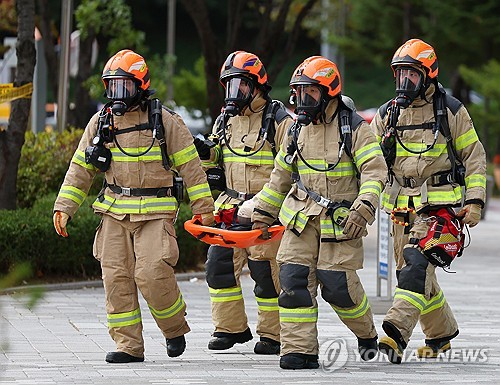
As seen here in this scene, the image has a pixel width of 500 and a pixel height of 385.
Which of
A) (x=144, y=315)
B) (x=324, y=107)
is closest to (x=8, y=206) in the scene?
(x=144, y=315)

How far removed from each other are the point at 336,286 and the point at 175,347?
1.15 meters

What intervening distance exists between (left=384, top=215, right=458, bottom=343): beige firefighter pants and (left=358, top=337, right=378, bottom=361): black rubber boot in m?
0.19

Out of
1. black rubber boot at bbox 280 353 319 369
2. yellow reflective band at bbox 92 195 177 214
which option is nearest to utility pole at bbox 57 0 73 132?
yellow reflective band at bbox 92 195 177 214

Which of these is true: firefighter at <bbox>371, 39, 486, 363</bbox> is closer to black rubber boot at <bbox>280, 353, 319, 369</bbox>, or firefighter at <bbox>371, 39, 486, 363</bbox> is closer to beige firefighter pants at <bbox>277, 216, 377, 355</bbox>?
beige firefighter pants at <bbox>277, 216, 377, 355</bbox>

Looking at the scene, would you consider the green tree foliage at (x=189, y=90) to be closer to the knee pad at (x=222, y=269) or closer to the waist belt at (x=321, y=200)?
the knee pad at (x=222, y=269)

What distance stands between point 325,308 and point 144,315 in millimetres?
1695

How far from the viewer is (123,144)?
7.89 metres

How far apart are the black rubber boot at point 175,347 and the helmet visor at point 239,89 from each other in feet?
5.29

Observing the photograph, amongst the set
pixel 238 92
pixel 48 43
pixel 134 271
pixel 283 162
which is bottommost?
pixel 134 271

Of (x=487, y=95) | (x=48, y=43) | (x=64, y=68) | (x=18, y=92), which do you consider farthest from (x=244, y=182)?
(x=487, y=95)

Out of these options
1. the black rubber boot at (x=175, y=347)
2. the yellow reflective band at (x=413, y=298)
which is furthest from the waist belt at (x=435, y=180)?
the black rubber boot at (x=175, y=347)

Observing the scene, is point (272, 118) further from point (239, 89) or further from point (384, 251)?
point (384, 251)

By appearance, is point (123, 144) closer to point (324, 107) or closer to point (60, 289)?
point (324, 107)

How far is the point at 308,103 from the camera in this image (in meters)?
7.71
